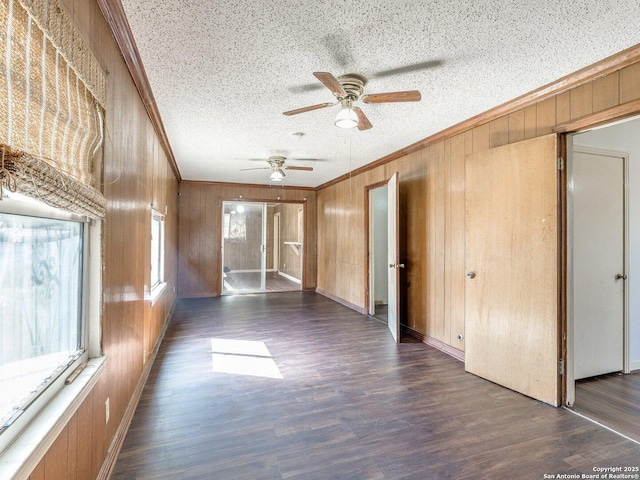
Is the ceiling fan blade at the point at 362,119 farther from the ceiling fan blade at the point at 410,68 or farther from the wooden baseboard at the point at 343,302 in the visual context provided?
the wooden baseboard at the point at 343,302

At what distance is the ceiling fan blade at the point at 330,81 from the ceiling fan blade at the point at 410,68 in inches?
Result: 11.8

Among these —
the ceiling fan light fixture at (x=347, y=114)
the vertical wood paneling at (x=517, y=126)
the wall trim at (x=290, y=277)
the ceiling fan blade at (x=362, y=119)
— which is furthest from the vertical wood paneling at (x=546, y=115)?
the wall trim at (x=290, y=277)

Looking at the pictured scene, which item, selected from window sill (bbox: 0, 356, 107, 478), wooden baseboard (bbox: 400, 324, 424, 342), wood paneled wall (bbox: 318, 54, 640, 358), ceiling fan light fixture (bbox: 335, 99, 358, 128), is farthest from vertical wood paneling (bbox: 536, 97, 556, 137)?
window sill (bbox: 0, 356, 107, 478)

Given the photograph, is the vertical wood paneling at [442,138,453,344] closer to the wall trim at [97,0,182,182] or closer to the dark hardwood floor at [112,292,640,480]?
the dark hardwood floor at [112,292,640,480]

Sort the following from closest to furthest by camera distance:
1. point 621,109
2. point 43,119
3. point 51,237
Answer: point 43,119
point 51,237
point 621,109

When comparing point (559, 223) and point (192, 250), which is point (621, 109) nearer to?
point (559, 223)

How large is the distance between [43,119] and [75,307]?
0.91 metres

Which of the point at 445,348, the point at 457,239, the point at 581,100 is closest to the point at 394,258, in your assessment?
the point at 457,239

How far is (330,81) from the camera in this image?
6.81ft

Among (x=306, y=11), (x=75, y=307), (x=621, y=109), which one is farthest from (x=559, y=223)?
(x=75, y=307)

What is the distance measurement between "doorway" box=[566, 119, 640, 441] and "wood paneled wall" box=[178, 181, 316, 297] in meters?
5.64

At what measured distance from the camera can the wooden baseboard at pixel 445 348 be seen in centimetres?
338

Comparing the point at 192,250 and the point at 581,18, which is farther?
the point at 192,250

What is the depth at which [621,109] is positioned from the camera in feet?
6.89
